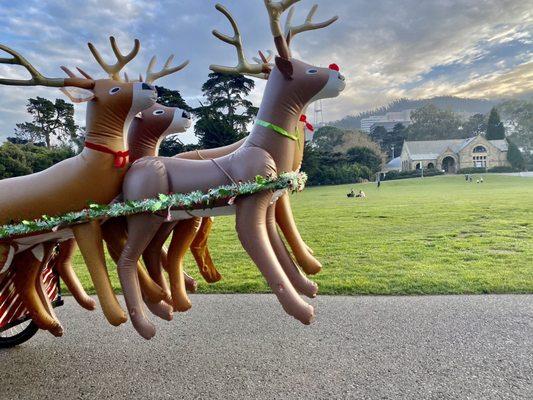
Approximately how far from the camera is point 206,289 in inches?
215

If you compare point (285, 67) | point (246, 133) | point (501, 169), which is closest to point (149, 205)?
point (285, 67)

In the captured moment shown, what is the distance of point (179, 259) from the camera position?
3.04 meters

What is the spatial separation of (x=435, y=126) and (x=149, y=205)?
8421 cm

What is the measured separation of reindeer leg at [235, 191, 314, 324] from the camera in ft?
7.57

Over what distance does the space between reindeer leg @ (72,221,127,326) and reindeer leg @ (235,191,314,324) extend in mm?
930

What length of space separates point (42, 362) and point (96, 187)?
78.3 inches

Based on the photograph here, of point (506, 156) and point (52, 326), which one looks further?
point (506, 156)

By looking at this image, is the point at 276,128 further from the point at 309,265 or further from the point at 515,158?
the point at 515,158

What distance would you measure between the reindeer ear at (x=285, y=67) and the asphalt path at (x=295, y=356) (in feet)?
7.24

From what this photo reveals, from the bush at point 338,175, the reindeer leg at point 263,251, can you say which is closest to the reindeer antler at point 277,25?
the reindeer leg at point 263,251

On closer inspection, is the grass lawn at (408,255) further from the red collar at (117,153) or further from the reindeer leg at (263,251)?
the red collar at (117,153)

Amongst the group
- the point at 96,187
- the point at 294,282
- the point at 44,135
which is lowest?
the point at 294,282

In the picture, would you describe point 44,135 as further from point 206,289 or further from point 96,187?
point 96,187

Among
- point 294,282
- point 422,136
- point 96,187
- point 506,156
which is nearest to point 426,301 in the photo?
point 294,282
